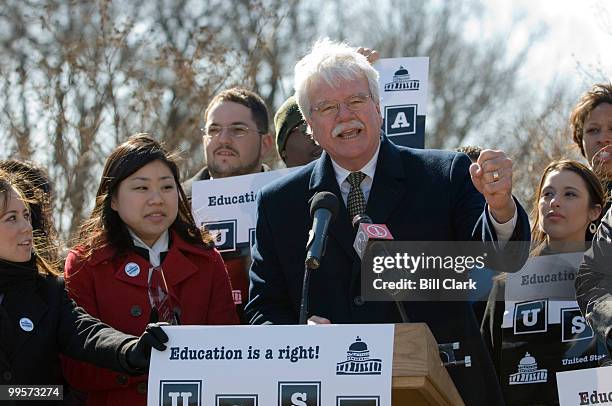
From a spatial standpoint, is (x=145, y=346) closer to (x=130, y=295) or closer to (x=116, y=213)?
(x=130, y=295)

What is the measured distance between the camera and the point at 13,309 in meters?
6.50

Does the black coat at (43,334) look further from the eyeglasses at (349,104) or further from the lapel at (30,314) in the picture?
the eyeglasses at (349,104)

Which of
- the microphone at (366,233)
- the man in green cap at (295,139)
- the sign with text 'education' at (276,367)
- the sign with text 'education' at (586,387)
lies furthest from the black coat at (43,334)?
the man in green cap at (295,139)

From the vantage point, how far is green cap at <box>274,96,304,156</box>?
8.69 metres

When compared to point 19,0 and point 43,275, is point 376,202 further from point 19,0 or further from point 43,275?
point 19,0

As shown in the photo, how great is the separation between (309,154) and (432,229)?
8.06 feet

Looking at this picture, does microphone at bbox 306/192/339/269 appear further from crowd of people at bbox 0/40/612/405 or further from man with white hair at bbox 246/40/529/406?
man with white hair at bbox 246/40/529/406

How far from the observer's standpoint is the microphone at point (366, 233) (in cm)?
572

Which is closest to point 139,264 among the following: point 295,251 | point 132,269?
point 132,269

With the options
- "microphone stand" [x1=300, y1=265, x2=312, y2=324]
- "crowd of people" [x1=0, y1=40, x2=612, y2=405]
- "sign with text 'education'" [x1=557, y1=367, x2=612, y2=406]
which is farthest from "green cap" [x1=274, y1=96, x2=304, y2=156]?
"sign with text 'education'" [x1=557, y1=367, x2=612, y2=406]

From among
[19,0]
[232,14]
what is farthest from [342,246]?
[232,14]

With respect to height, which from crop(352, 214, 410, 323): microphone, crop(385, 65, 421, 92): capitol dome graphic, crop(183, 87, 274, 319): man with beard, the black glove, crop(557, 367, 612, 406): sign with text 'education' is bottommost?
crop(557, 367, 612, 406): sign with text 'education'

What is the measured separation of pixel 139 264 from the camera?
22.9ft

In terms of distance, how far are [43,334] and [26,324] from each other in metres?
0.09
